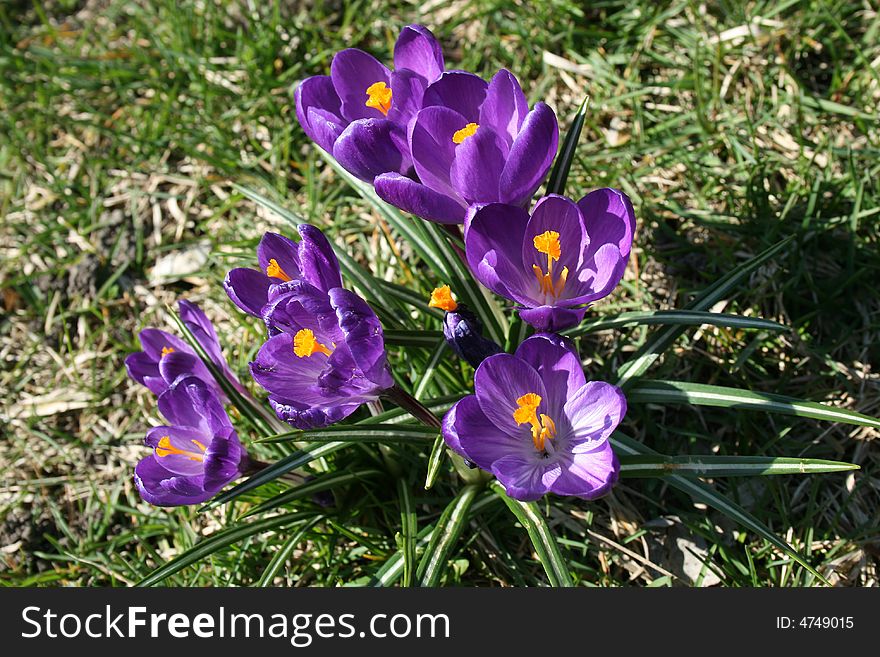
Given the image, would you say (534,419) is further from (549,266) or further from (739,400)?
(739,400)

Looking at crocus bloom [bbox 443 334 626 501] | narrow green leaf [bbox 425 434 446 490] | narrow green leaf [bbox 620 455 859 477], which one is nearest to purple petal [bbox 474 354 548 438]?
crocus bloom [bbox 443 334 626 501]

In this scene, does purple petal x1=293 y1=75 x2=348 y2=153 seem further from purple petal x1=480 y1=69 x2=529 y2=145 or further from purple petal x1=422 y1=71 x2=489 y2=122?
purple petal x1=480 y1=69 x2=529 y2=145

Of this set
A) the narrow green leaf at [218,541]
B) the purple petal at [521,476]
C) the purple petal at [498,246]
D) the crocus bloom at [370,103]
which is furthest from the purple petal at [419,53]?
the narrow green leaf at [218,541]

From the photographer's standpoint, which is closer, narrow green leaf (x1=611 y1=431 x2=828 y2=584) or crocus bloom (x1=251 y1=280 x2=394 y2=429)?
crocus bloom (x1=251 y1=280 x2=394 y2=429)

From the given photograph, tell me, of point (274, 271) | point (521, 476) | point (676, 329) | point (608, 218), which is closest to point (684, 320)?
point (676, 329)

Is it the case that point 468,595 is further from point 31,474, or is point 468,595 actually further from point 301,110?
point 31,474

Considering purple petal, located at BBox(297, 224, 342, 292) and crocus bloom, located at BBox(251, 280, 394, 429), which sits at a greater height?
purple petal, located at BBox(297, 224, 342, 292)

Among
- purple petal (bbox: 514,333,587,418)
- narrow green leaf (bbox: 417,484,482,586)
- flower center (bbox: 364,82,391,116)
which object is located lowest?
narrow green leaf (bbox: 417,484,482,586)

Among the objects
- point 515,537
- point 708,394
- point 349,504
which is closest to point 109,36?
point 349,504
